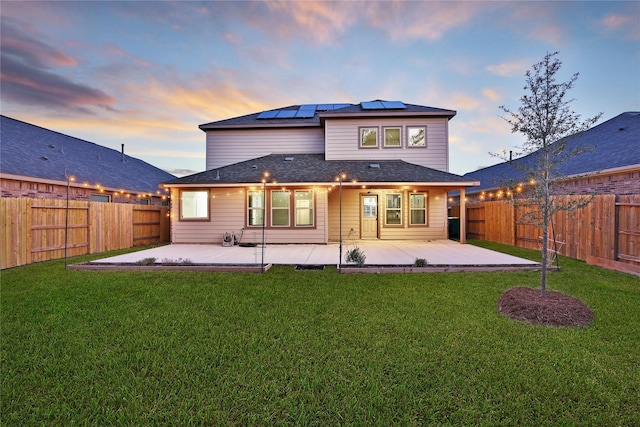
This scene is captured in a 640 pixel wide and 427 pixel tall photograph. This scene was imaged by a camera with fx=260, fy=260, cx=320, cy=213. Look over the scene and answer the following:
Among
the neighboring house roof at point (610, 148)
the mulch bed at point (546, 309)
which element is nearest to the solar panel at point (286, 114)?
the neighboring house roof at point (610, 148)

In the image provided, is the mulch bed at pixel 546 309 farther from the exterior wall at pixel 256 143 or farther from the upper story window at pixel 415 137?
the exterior wall at pixel 256 143

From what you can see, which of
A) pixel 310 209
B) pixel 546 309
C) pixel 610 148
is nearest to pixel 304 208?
pixel 310 209

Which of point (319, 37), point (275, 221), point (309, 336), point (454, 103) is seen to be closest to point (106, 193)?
point (275, 221)

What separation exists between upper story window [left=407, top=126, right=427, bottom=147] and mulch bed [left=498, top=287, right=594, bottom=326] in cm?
944

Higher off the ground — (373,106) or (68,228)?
(373,106)

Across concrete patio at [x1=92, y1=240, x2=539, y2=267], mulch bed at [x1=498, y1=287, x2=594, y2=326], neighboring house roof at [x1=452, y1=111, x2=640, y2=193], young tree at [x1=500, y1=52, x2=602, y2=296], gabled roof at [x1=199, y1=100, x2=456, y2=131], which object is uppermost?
gabled roof at [x1=199, y1=100, x2=456, y2=131]

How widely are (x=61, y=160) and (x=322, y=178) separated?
12477mm

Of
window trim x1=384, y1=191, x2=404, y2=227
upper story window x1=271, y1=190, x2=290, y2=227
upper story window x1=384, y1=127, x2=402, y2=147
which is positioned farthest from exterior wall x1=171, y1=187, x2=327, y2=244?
upper story window x1=384, y1=127, x2=402, y2=147

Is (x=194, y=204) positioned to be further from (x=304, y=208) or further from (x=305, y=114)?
(x=305, y=114)

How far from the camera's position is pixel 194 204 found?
1117 centimetres

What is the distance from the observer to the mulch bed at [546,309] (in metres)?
3.56

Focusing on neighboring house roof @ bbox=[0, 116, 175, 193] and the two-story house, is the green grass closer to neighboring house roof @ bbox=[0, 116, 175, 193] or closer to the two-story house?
the two-story house

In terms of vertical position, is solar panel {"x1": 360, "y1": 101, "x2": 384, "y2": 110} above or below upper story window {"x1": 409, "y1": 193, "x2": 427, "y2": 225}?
above

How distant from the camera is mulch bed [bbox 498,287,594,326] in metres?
3.56
